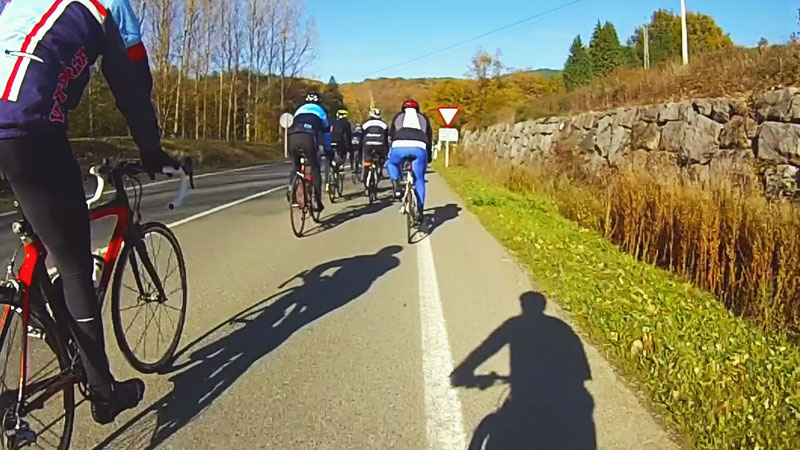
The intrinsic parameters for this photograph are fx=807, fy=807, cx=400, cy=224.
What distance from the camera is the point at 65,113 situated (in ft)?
10.4

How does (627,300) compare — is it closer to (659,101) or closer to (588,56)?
(659,101)

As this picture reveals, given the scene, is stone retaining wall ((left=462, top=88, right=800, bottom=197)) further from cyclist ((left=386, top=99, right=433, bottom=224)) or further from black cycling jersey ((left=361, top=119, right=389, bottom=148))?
black cycling jersey ((left=361, top=119, right=389, bottom=148))

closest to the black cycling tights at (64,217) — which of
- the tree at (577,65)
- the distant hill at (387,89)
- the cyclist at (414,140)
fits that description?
the cyclist at (414,140)

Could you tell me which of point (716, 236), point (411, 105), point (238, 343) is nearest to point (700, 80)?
point (411, 105)

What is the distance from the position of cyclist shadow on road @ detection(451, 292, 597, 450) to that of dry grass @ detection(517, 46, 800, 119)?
423 inches

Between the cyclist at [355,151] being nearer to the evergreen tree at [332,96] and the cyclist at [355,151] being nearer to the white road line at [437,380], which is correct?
the white road line at [437,380]

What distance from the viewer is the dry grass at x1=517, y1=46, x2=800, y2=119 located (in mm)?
15367

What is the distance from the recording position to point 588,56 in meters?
51.5

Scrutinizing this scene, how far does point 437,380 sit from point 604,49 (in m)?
49.7

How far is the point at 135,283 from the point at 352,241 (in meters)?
6.10

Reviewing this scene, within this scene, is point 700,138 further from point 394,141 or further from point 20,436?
point 20,436

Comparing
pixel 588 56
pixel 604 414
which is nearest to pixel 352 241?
pixel 604 414

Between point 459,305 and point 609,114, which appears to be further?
point 609,114

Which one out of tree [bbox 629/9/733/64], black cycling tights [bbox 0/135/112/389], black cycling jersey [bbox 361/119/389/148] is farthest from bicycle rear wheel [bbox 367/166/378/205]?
tree [bbox 629/9/733/64]
